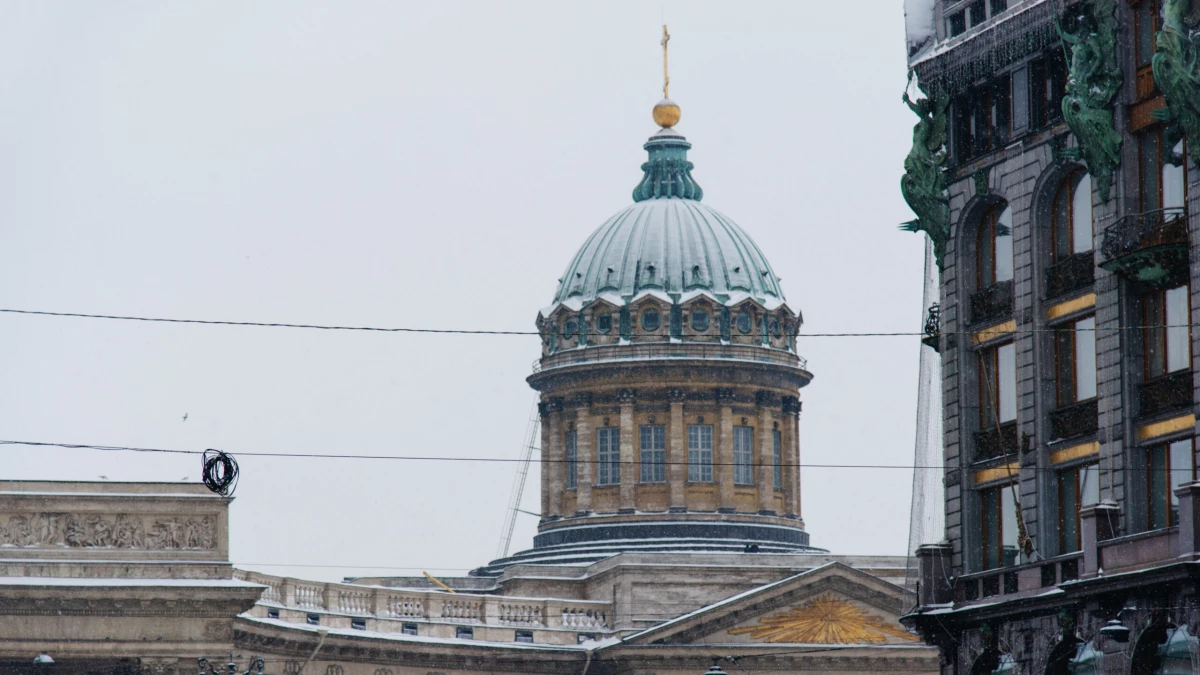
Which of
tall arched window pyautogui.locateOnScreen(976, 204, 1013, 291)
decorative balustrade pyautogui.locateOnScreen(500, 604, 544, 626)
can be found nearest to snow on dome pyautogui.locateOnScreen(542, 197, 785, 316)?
A: decorative balustrade pyautogui.locateOnScreen(500, 604, 544, 626)

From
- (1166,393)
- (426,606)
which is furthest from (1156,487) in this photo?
(426,606)

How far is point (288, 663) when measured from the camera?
92.8m

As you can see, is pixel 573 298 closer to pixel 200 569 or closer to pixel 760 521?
pixel 760 521

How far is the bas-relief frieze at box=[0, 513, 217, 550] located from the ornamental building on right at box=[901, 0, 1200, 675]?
102 ft

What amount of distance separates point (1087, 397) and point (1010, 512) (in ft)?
12.0

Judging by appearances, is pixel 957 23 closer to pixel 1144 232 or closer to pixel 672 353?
pixel 1144 232

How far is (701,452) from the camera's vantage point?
397 ft

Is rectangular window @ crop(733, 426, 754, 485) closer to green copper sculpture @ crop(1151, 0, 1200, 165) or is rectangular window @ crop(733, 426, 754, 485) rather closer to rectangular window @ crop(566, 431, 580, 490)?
rectangular window @ crop(566, 431, 580, 490)

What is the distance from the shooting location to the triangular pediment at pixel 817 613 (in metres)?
106

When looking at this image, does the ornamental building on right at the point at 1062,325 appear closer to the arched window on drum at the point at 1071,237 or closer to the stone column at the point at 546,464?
the arched window on drum at the point at 1071,237

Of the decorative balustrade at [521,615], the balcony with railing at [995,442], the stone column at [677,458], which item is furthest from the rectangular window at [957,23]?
the stone column at [677,458]

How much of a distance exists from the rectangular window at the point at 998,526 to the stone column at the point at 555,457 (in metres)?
63.8

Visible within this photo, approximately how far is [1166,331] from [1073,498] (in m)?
4.61

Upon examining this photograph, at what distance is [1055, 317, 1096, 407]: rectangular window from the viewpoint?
55406 mm
